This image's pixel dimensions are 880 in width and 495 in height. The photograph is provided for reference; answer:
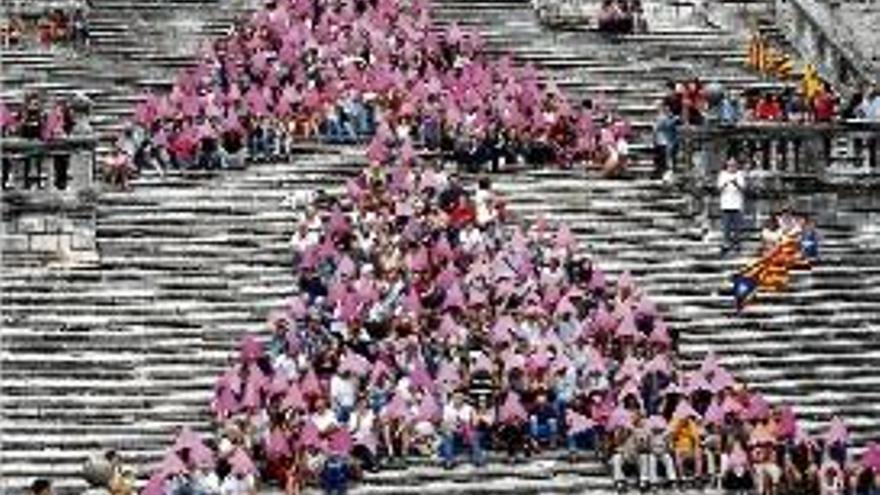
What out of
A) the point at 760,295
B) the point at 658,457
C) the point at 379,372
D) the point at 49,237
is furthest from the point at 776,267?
the point at 49,237

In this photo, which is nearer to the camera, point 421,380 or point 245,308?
point 421,380

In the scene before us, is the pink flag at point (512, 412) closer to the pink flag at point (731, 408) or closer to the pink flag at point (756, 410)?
the pink flag at point (731, 408)

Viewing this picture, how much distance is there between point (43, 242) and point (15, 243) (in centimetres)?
41

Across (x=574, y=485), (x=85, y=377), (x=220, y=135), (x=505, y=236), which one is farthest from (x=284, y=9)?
(x=574, y=485)

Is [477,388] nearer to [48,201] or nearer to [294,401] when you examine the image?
[294,401]

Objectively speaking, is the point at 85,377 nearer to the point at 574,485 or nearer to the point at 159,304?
the point at 159,304

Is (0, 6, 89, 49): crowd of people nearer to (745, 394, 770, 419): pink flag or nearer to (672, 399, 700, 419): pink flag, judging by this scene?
(672, 399, 700, 419): pink flag

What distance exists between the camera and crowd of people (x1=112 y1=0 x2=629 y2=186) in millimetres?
43594

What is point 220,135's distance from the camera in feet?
143

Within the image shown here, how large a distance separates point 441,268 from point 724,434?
18.8 feet

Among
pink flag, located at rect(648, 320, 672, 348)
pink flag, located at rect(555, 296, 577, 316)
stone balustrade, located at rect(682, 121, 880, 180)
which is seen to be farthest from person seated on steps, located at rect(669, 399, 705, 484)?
stone balustrade, located at rect(682, 121, 880, 180)

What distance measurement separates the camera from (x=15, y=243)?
1578 inches

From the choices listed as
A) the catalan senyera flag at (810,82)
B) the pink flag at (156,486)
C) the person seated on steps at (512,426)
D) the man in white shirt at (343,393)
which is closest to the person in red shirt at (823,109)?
the catalan senyera flag at (810,82)

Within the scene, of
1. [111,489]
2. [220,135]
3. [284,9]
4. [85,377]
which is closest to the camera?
[111,489]
